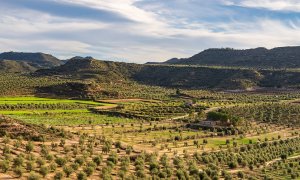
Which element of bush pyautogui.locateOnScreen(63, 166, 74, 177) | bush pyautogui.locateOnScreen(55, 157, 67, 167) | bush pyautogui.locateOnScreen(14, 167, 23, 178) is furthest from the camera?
bush pyautogui.locateOnScreen(55, 157, 67, 167)

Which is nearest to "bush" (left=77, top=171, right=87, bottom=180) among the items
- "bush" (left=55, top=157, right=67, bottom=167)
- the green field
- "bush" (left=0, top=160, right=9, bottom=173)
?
"bush" (left=55, top=157, right=67, bottom=167)

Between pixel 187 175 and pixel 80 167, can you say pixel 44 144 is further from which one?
pixel 187 175

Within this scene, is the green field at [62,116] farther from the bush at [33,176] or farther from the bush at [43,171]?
the bush at [33,176]

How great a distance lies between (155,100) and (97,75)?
6827cm

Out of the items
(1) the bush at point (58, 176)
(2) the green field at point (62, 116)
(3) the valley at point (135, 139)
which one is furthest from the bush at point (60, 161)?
(2) the green field at point (62, 116)

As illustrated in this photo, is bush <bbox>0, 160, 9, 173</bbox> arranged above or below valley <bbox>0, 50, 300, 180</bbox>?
above

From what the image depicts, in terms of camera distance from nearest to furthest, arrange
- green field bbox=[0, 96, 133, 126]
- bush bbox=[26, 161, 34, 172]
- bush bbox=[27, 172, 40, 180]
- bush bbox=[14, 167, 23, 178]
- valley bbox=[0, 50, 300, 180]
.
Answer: bush bbox=[27, 172, 40, 180] < bush bbox=[14, 167, 23, 178] < bush bbox=[26, 161, 34, 172] < valley bbox=[0, 50, 300, 180] < green field bbox=[0, 96, 133, 126]

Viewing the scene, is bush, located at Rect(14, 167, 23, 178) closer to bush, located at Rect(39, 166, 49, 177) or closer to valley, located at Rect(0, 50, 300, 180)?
valley, located at Rect(0, 50, 300, 180)

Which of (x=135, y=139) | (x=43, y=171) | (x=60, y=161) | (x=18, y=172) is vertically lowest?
(x=135, y=139)

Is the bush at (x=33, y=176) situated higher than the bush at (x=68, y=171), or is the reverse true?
the bush at (x=33, y=176)

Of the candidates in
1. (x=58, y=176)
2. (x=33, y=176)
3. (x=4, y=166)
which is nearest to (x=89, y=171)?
(x=58, y=176)

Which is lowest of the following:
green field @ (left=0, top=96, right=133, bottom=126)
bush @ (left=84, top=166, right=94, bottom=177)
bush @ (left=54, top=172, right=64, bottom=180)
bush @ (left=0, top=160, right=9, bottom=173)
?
green field @ (left=0, top=96, right=133, bottom=126)

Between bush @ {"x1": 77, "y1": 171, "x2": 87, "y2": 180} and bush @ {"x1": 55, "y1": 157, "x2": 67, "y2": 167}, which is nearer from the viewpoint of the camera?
bush @ {"x1": 77, "y1": 171, "x2": 87, "y2": 180}

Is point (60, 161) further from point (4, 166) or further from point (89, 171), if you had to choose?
point (4, 166)
